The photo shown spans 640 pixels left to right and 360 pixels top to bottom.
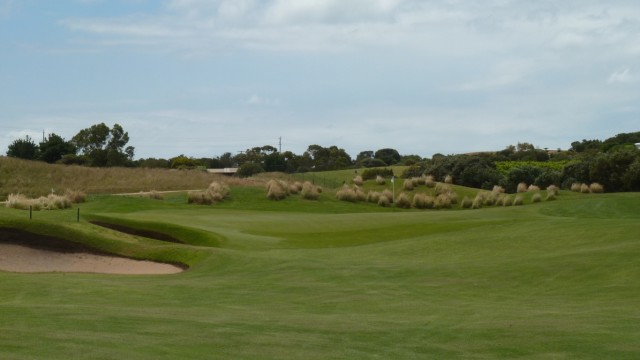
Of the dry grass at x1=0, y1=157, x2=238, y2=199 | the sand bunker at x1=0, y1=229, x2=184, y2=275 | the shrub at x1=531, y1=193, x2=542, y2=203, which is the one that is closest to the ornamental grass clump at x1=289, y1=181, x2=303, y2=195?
the dry grass at x1=0, y1=157, x2=238, y2=199

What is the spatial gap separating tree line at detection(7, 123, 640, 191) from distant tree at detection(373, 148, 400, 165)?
1.53 feet

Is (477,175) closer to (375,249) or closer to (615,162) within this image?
(615,162)

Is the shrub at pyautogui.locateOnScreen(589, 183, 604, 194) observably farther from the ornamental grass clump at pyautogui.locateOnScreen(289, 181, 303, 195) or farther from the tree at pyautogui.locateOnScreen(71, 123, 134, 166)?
the tree at pyautogui.locateOnScreen(71, 123, 134, 166)

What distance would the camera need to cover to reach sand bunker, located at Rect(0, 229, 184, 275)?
89.0 feet

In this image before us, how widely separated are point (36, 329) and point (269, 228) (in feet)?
83.2

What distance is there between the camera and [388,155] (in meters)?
179

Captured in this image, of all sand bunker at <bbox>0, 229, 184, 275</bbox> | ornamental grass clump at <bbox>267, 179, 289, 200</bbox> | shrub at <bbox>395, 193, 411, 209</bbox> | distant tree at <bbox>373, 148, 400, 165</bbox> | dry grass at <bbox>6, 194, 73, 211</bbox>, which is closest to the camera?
sand bunker at <bbox>0, 229, 184, 275</bbox>

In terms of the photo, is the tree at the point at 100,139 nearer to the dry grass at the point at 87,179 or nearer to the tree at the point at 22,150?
the tree at the point at 22,150

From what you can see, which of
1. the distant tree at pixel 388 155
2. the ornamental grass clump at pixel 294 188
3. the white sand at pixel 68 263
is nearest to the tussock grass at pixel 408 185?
the ornamental grass clump at pixel 294 188

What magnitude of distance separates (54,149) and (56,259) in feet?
264

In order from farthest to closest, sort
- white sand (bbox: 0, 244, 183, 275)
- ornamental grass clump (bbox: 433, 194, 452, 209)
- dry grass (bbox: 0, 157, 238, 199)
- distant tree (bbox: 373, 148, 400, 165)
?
distant tree (bbox: 373, 148, 400, 165) → dry grass (bbox: 0, 157, 238, 199) → ornamental grass clump (bbox: 433, 194, 452, 209) → white sand (bbox: 0, 244, 183, 275)

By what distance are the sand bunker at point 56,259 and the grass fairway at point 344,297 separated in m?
0.52

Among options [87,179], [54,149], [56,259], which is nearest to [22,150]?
[54,149]

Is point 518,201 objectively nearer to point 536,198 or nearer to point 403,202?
point 536,198
